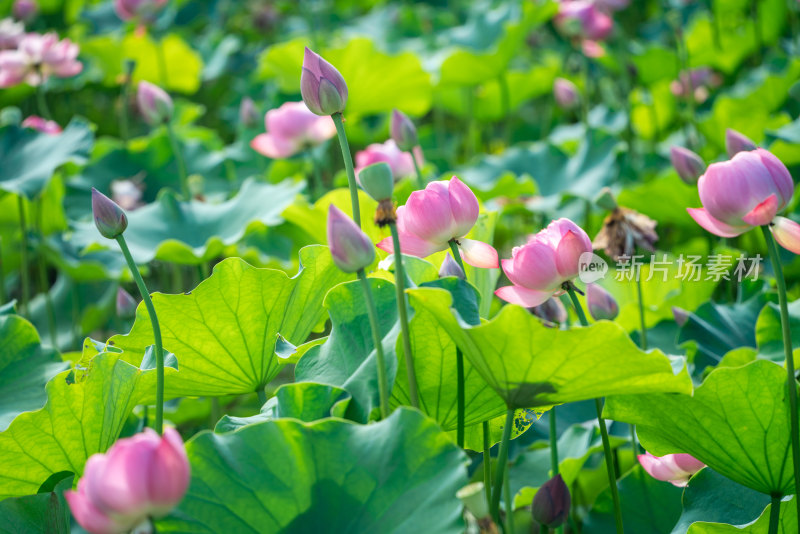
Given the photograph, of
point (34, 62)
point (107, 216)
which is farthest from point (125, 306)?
point (34, 62)

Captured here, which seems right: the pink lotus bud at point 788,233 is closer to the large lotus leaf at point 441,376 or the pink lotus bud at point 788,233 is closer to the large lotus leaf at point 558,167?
the large lotus leaf at point 441,376

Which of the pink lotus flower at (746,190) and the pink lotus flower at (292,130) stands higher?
the pink lotus flower at (746,190)

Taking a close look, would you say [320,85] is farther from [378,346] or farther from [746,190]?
[746,190]

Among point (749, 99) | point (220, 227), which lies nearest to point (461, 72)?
point (749, 99)

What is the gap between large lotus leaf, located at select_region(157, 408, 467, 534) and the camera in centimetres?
64

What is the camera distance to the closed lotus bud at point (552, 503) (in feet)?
2.35

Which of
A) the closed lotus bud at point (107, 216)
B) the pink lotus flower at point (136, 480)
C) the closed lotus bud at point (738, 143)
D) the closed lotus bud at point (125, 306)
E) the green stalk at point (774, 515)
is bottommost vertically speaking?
the closed lotus bud at point (125, 306)

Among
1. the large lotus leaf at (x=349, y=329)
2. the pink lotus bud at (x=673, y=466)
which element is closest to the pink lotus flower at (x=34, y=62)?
the large lotus leaf at (x=349, y=329)

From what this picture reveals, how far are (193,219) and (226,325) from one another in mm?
742

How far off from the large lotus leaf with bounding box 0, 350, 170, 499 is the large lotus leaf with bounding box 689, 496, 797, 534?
57 cm

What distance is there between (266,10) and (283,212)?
2186 mm

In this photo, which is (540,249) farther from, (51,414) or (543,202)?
(543,202)

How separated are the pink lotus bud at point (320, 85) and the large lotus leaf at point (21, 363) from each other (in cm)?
53

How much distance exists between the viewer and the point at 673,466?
922 mm
